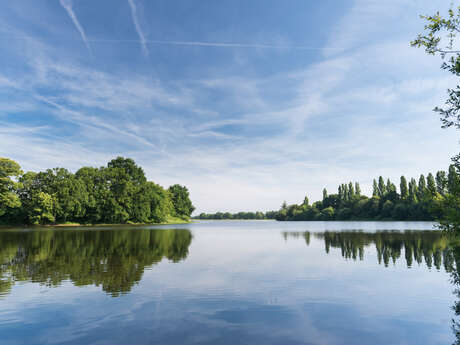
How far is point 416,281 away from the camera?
56.4 ft

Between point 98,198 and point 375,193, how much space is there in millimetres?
165683

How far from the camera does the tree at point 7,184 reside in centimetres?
7956

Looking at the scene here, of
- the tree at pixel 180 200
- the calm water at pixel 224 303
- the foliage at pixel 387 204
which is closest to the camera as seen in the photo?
the calm water at pixel 224 303

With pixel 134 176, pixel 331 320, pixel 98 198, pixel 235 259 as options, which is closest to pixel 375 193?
pixel 134 176

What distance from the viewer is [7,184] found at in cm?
8225

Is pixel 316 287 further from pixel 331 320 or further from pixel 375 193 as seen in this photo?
pixel 375 193

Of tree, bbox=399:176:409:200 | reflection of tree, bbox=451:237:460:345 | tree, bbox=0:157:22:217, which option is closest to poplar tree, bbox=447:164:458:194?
reflection of tree, bbox=451:237:460:345

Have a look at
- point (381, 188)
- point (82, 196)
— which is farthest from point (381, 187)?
point (82, 196)

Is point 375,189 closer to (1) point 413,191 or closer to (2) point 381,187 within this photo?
(2) point 381,187

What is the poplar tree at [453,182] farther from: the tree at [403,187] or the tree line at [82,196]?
the tree at [403,187]

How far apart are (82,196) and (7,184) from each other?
20.7m

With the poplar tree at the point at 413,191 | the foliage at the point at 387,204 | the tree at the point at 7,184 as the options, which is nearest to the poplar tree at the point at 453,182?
the tree at the point at 7,184

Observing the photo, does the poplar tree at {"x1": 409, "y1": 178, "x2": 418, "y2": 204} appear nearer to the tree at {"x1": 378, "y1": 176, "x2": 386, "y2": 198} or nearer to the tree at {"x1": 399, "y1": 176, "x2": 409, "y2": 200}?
the tree at {"x1": 399, "y1": 176, "x2": 409, "y2": 200}

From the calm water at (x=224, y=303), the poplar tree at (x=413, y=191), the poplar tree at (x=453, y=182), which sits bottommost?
the calm water at (x=224, y=303)
